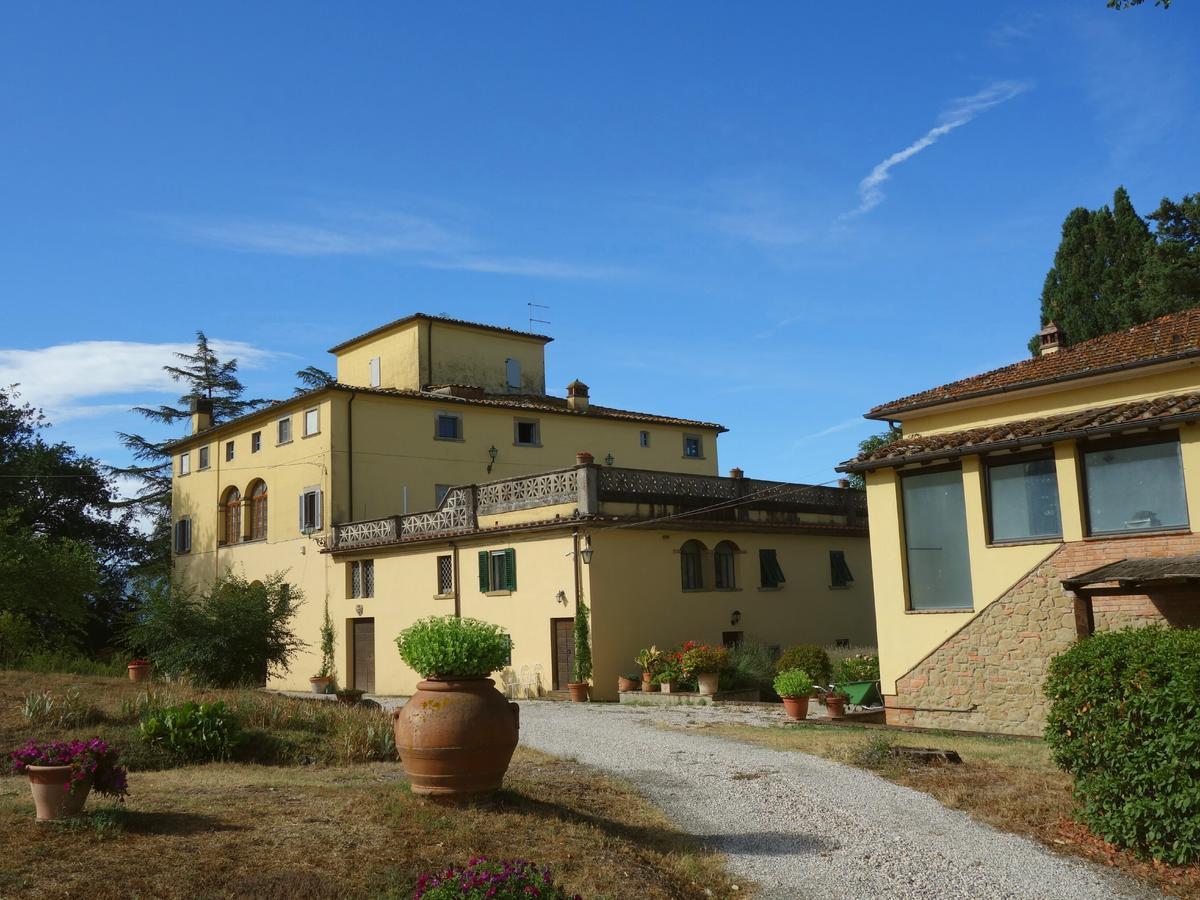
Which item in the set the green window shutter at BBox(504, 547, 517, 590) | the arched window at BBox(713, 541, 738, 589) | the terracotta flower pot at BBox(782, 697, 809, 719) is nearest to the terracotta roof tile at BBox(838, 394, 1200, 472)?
the terracotta flower pot at BBox(782, 697, 809, 719)

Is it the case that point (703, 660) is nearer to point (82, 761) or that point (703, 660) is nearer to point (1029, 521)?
point (1029, 521)

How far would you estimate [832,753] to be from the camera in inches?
538

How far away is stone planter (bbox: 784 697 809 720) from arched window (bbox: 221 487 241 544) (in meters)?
25.8

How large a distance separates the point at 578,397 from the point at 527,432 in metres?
2.80

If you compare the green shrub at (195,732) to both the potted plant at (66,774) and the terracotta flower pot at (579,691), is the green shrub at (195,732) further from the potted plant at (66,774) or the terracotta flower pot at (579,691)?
the terracotta flower pot at (579,691)

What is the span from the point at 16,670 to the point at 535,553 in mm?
11680

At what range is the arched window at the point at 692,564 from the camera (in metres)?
27.1

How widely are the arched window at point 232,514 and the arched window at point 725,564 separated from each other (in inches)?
766

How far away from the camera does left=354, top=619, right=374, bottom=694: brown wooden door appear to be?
102 ft

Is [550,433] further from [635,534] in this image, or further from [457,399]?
[635,534]

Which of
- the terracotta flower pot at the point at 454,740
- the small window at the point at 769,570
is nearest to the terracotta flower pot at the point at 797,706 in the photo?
the terracotta flower pot at the point at 454,740

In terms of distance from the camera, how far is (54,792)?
824 centimetres

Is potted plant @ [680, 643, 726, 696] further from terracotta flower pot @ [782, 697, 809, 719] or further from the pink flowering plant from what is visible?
the pink flowering plant

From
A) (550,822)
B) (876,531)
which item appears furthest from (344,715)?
(876,531)
